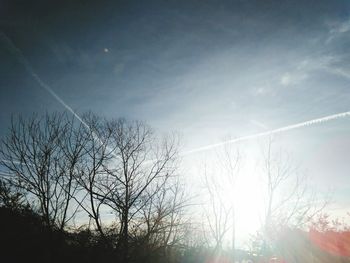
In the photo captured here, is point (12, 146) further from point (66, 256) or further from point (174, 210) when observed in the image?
point (174, 210)

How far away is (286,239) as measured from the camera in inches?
1352

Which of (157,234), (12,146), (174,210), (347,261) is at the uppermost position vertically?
(12,146)

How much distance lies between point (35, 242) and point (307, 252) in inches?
1297

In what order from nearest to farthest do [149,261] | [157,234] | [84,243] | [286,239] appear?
[84,243] < [149,261] < [157,234] < [286,239]

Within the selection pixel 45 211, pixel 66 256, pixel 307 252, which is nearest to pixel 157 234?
pixel 66 256

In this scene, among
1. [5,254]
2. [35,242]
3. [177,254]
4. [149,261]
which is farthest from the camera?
[177,254]

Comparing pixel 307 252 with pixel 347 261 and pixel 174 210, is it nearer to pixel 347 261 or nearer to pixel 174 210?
pixel 347 261

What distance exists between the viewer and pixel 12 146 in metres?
15.0

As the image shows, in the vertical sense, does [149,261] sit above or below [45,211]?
below

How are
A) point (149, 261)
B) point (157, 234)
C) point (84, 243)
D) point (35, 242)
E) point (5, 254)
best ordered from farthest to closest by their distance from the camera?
point (157, 234) → point (149, 261) → point (84, 243) → point (35, 242) → point (5, 254)

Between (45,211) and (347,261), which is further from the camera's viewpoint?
(347,261)

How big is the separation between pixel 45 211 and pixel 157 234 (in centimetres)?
727

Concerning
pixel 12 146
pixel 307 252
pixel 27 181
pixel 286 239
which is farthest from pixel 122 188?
pixel 307 252

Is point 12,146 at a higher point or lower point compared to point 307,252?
higher
